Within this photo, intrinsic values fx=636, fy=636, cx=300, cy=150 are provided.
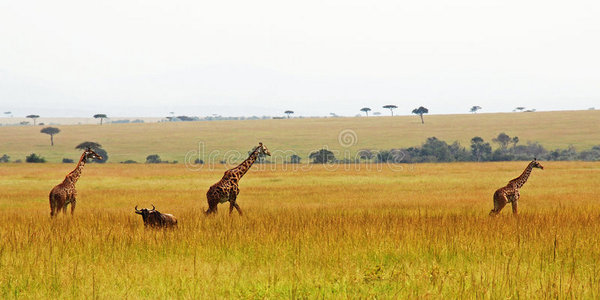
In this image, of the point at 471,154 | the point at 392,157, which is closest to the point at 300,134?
the point at 392,157

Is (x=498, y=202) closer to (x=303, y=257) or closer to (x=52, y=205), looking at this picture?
(x=303, y=257)

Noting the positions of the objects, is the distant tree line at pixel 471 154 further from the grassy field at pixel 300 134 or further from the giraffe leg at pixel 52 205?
the giraffe leg at pixel 52 205

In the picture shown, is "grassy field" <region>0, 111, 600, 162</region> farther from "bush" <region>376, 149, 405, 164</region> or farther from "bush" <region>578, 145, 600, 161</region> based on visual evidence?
"bush" <region>376, 149, 405, 164</region>

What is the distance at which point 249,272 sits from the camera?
28.9 ft

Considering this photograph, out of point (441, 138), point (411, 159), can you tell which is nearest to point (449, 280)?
point (411, 159)

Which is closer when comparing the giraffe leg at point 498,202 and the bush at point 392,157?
the giraffe leg at point 498,202

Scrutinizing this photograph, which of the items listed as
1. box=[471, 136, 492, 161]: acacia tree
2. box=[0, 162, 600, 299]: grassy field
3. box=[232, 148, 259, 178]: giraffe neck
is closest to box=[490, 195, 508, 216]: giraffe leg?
box=[0, 162, 600, 299]: grassy field

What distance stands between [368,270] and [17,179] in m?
38.1

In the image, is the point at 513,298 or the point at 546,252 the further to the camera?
the point at 546,252

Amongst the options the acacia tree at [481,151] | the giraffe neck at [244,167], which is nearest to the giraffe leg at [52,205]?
the giraffe neck at [244,167]

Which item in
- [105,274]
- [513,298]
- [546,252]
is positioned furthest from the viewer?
[546,252]

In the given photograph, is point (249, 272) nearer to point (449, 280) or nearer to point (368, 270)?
point (368, 270)

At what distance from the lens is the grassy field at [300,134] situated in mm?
114938

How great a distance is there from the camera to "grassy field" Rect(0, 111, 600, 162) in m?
115
